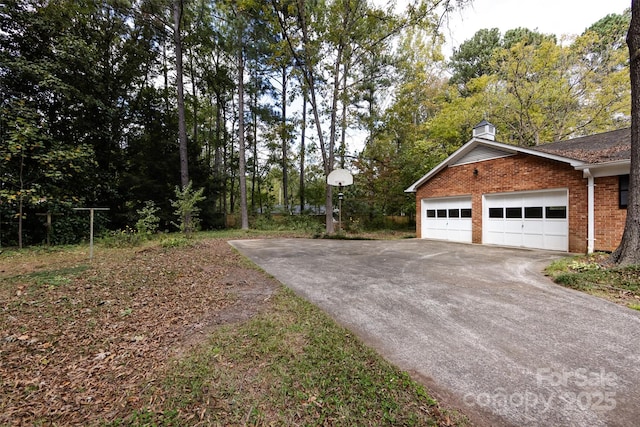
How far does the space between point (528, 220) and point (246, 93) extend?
59.9 feet

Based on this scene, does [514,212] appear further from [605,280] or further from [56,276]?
[56,276]

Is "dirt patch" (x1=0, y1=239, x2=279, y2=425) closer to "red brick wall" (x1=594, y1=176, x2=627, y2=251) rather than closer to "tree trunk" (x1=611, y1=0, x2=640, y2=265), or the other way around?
"tree trunk" (x1=611, y1=0, x2=640, y2=265)

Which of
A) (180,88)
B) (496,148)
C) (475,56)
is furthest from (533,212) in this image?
(475,56)

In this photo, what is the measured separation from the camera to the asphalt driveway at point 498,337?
5.98 feet

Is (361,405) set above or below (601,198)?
below

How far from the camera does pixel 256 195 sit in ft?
80.6

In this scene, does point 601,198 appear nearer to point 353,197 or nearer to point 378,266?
point 378,266

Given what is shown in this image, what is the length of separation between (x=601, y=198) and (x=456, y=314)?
23.3 ft

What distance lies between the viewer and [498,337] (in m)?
2.72

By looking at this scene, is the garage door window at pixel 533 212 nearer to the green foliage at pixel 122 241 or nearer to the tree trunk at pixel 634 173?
the tree trunk at pixel 634 173

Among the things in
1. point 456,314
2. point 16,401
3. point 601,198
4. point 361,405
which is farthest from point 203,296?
point 601,198

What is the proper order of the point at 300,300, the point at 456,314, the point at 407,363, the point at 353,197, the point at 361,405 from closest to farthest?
the point at 361,405, the point at 407,363, the point at 456,314, the point at 300,300, the point at 353,197

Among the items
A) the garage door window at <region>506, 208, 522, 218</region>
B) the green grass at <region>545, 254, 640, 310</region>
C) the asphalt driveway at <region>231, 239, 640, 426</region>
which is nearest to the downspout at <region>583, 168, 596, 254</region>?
the garage door window at <region>506, 208, 522, 218</region>

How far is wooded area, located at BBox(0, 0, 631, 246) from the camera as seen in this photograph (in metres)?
9.48
